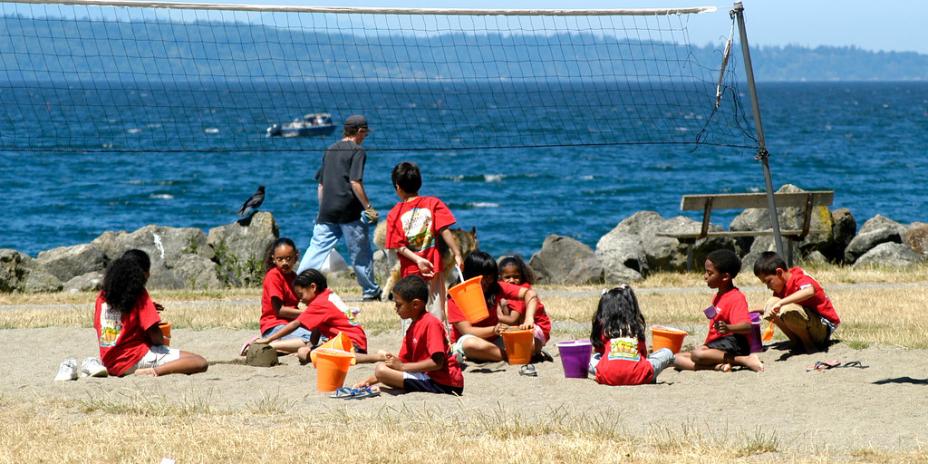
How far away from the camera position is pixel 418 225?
361 inches

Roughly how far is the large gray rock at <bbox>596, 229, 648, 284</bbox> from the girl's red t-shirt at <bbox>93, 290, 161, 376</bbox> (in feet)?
27.3

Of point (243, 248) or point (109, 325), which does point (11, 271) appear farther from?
point (109, 325)

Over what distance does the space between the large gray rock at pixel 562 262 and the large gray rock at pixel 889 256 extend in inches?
142

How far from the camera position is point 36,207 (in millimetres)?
37656

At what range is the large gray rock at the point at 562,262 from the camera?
53.0ft

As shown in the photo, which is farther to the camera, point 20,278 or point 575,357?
point 20,278

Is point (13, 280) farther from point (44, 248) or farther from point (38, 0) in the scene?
point (44, 248)

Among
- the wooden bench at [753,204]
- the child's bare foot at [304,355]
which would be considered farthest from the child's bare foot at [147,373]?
the wooden bench at [753,204]

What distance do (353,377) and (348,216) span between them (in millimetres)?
3838

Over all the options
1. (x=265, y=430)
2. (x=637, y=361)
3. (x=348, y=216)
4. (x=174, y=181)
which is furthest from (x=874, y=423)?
(x=174, y=181)

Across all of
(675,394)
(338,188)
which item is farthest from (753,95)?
(338,188)

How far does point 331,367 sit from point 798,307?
3.42 metres

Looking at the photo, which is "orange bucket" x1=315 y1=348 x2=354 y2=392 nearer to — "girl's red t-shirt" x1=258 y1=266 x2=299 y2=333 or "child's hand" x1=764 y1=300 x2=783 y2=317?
"girl's red t-shirt" x1=258 y1=266 x2=299 y2=333

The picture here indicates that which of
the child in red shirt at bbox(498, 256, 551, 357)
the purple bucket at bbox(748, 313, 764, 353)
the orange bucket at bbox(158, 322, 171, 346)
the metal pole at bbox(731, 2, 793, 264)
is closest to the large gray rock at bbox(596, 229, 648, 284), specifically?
the metal pole at bbox(731, 2, 793, 264)
